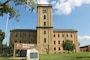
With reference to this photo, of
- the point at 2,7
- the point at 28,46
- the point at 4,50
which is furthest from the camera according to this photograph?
the point at 4,50

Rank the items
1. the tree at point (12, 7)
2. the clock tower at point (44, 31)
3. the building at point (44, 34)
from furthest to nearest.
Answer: the building at point (44, 34) → the clock tower at point (44, 31) → the tree at point (12, 7)

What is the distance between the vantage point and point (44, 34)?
74938 millimetres

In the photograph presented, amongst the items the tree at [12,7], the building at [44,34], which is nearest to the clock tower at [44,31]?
the building at [44,34]

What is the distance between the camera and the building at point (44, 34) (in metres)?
74.1

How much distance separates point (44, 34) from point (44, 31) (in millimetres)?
1276

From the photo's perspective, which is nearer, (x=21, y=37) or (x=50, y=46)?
(x=50, y=46)

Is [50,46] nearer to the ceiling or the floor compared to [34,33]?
nearer to the floor

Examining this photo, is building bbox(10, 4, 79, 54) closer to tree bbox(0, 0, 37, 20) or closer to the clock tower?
the clock tower

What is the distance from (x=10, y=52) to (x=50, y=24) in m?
25.1

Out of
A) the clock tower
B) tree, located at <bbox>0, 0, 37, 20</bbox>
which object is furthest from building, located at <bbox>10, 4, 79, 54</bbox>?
tree, located at <bbox>0, 0, 37, 20</bbox>

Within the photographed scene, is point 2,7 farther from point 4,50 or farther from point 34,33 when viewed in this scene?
point 34,33

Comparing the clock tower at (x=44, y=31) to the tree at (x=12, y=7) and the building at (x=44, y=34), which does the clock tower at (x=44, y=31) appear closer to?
the building at (x=44, y=34)

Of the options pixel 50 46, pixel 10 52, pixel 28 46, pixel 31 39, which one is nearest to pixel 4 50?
pixel 10 52

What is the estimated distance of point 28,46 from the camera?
41.9 meters
